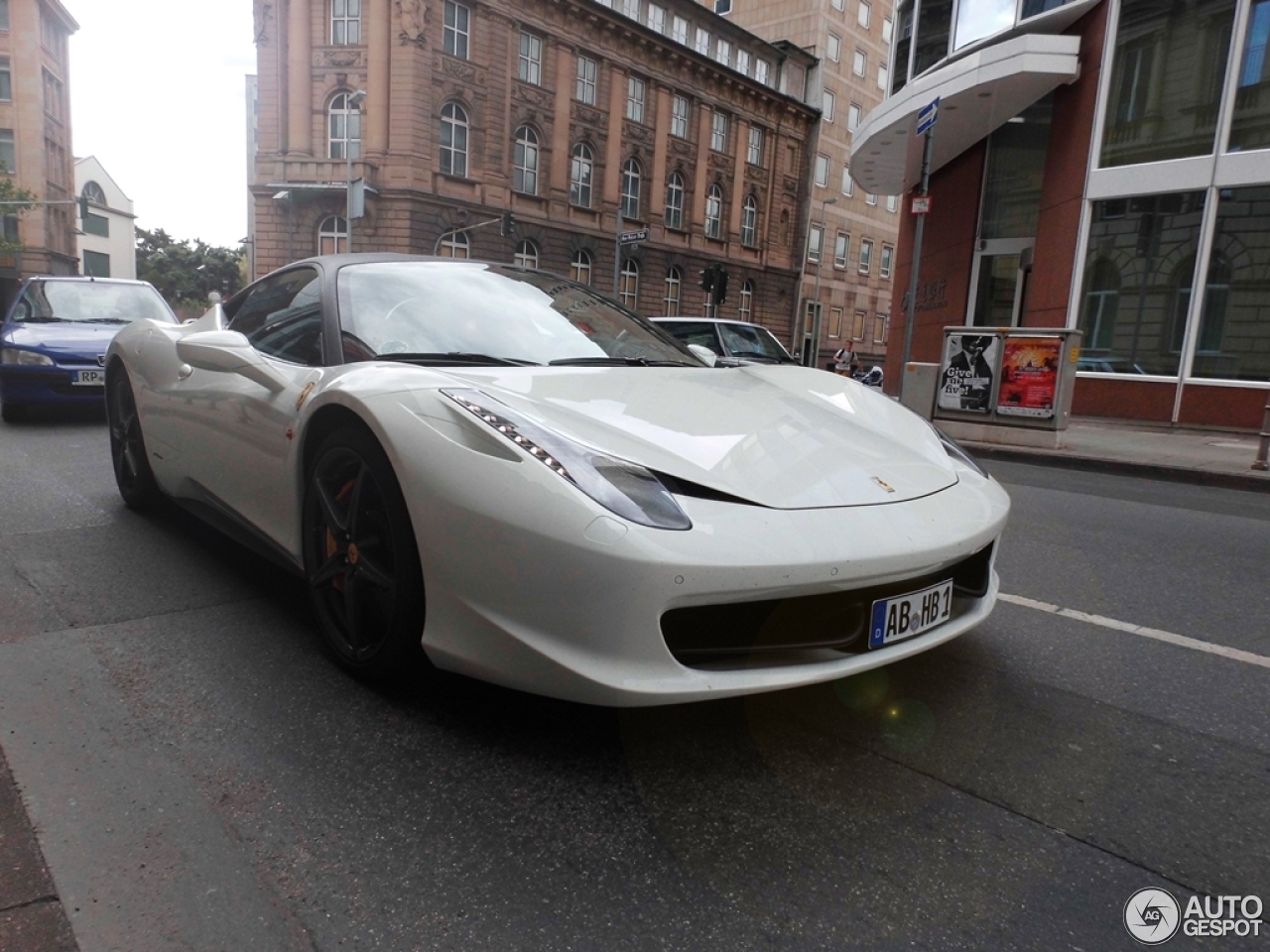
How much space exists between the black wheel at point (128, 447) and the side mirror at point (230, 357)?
3.23ft

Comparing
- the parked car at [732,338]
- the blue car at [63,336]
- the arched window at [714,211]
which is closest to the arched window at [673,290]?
the arched window at [714,211]

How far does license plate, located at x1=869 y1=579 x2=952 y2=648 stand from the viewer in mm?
1984

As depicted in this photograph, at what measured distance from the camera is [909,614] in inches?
80.9

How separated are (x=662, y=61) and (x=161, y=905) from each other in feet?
140

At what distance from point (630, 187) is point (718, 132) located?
7.35 meters

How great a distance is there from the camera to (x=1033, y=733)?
2227 millimetres

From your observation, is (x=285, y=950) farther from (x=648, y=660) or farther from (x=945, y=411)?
(x=945, y=411)

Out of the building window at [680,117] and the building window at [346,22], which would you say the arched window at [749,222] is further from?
the building window at [346,22]

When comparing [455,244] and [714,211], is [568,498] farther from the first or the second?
[714,211]

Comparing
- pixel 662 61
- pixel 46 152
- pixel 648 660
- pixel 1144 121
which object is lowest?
pixel 648 660

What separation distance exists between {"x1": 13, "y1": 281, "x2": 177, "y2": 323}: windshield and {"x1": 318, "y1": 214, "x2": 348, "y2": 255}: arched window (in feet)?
79.2

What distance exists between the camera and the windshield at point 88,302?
27.5ft

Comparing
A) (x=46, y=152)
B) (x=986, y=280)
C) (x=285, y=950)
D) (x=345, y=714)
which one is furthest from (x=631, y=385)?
(x=46, y=152)

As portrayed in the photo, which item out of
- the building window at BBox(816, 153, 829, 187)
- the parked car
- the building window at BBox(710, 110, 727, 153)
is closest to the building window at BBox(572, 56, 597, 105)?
the building window at BBox(710, 110, 727, 153)
